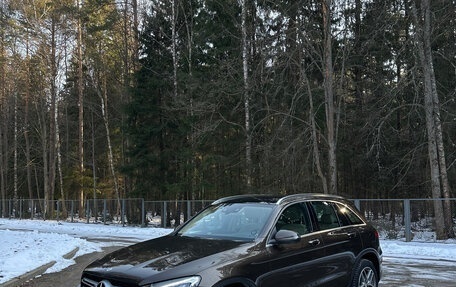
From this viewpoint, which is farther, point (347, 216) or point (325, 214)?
point (347, 216)

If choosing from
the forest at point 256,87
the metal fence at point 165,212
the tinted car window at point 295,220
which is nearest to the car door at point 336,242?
the tinted car window at point 295,220

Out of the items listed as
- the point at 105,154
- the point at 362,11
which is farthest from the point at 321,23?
the point at 105,154

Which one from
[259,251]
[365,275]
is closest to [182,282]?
[259,251]

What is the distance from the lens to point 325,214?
21.2 ft

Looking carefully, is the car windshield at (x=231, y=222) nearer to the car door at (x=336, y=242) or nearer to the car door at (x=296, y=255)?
the car door at (x=296, y=255)

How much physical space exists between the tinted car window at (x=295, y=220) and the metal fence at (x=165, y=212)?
527 inches

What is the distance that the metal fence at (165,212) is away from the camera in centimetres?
1892

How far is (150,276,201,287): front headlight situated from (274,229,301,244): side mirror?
1.23 m

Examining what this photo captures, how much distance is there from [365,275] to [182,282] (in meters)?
3.58

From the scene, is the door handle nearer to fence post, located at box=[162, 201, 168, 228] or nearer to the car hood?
the car hood

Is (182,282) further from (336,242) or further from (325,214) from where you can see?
(325,214)

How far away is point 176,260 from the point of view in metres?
4.59

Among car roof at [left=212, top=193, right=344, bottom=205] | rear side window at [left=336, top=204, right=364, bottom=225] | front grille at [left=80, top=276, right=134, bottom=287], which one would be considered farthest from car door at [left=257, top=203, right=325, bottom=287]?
front grille at [left=80, top=276, right=134, bottom=287]

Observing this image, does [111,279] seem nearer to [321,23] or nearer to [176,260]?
[176,260]
